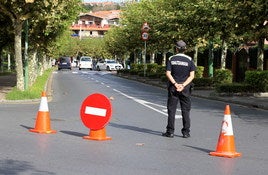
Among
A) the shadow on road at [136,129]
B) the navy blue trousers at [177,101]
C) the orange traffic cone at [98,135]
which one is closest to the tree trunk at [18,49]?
the shadow on road at [136,129]

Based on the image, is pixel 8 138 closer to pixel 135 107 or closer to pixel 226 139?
pixel 226 139

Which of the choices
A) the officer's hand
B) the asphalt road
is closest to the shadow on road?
the asphalt road

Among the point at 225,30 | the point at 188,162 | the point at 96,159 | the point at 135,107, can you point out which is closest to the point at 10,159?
the point at 96,159

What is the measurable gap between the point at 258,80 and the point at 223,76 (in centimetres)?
406

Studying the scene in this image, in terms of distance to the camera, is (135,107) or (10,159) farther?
(135,107)

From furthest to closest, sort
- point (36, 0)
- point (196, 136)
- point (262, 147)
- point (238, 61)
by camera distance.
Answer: point (238, 61) < point (36, 0) < point (196, 136) < point (262, 147)

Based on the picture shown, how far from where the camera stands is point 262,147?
380 inches

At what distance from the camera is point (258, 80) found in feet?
74.0

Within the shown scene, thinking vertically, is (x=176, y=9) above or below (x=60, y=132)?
above

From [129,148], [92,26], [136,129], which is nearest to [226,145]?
[129,148]

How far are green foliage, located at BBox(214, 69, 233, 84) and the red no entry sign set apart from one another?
660 inches

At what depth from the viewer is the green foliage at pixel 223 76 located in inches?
1037

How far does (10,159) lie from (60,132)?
10.6ft

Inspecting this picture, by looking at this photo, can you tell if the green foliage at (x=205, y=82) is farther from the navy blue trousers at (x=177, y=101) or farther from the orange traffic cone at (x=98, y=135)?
the orange traffic cone at (x=98, y=135)
